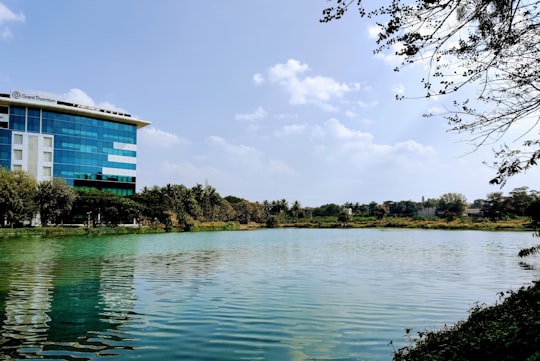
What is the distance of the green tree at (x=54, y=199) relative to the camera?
56.8 metres

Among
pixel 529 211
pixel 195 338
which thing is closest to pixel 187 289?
pixel 195 338

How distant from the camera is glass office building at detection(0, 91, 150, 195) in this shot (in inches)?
2687

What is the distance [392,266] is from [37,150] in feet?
211

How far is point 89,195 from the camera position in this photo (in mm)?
64375

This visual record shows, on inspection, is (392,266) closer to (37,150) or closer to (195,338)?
(195,338)

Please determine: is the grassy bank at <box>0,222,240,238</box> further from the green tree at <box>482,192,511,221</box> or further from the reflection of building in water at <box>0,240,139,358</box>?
the green tree at <box>482,192,511,221</box>

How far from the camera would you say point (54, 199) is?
57094mm

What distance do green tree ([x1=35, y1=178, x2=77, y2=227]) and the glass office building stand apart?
520 inches

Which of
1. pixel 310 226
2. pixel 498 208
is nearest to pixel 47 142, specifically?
pixel 310 226

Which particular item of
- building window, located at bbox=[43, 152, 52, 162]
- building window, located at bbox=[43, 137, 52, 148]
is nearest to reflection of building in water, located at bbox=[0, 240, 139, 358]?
building window, located at bbox=[43, 152, 52, 162]

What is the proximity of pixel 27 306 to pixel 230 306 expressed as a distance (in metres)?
5.41

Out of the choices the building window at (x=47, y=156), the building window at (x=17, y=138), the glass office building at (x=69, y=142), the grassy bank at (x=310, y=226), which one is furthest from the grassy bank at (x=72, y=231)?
the building window at (x=17, y=138)

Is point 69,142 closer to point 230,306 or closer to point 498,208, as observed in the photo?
point 230,306

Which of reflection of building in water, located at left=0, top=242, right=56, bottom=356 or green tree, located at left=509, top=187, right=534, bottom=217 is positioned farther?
green tree, located at left=509, top=187, right=534, bottom=217
